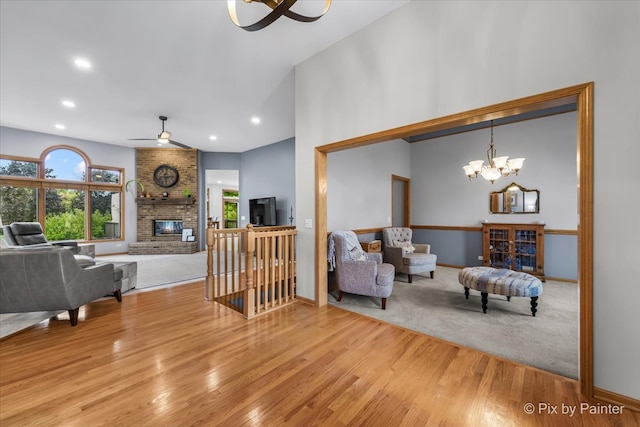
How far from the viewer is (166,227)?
26.8ft

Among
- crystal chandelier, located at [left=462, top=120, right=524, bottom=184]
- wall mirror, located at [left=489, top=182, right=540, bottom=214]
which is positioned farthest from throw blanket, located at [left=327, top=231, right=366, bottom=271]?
wall mirror, located at [left=489, top=182, right=540, bottom=214]

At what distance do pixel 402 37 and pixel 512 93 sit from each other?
4.02 ft

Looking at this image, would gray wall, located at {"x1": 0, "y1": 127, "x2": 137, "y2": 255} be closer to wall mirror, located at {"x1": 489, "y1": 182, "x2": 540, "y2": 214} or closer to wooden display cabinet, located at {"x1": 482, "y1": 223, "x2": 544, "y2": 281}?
wooden display cabinet, located at {"x1": 482, "y1": 223, "x2": 544, "y2": 281}

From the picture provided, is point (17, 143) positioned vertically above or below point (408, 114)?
above

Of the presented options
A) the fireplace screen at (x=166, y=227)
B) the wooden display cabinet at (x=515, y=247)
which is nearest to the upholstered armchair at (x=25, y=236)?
the fireplace screen at (x=166, y=227)

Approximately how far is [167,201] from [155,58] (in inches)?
217

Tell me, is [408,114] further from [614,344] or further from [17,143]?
[17,143]

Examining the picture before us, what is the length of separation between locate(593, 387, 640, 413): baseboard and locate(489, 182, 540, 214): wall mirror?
162 inches

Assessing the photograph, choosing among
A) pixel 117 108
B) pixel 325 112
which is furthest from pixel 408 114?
pixel 117 108

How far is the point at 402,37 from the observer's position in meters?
2.58

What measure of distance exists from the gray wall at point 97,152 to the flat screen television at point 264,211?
374cm

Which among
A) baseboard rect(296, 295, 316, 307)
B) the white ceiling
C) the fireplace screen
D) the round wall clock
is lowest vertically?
baseboard rect(296, 295, 316, 307)

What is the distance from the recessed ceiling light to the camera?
135 inches

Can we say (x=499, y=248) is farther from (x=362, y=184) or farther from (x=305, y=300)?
(x=305, y=300)
